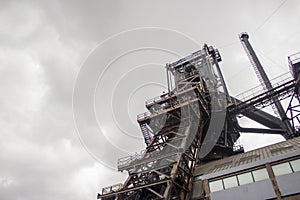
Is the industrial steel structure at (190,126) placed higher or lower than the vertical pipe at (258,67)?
lower

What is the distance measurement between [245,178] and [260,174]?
0.92 m

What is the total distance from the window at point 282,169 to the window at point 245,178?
4.69 ft

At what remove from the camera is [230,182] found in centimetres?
1490

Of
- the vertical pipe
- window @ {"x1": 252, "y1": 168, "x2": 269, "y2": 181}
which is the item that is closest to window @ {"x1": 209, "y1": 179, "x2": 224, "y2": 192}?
window @ {"x1": 252, "y1": 168, "x2": 269, "y2": 181}

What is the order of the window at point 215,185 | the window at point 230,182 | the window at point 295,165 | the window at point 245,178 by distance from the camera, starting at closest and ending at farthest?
the window at point 295,165
the window at point 245,178
the window at point 230,182
the window at point 215,185

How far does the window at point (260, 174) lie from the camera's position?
13.9 metres

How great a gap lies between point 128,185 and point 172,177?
364cm

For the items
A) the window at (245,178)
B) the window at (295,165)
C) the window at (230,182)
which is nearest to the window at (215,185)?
the window at (230,182)

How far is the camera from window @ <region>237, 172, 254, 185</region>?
14.3 m

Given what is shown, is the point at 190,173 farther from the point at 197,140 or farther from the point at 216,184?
the point at 197,140

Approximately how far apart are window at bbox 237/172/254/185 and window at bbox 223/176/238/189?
31 centimetres

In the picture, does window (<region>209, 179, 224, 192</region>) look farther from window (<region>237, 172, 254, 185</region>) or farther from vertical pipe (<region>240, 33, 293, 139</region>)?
vertical pipe (<region>240, 33, 293, 139</region>)

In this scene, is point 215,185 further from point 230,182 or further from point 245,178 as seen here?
point 245,178

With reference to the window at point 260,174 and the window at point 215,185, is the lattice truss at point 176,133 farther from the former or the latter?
the window at point 260,174
